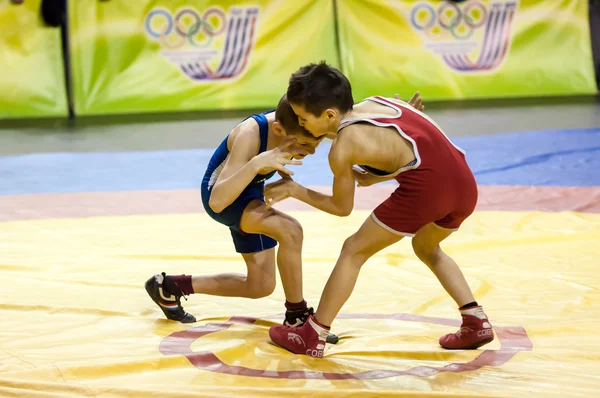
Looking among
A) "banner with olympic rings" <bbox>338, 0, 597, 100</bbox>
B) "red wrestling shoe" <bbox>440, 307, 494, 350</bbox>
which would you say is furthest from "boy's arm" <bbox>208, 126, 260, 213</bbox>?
"banner with olympic rings" <bbox>338, 0, 597, 100</bbox>

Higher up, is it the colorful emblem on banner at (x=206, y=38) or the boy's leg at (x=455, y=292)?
the boy's leg at (x=455, y=292)

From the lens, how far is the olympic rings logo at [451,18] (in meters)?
10.6

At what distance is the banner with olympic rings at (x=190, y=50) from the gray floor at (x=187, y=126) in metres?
0.26

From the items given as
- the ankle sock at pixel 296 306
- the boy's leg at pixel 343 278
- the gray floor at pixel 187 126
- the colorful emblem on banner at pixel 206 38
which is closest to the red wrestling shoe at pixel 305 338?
the boy's leg at pixel 343 278

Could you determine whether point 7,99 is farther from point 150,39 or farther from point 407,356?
point 407,356

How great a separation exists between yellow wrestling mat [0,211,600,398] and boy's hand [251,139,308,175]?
70cm

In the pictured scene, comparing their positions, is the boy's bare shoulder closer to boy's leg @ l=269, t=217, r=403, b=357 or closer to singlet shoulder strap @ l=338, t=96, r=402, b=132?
singlet shoulder strap @ l=338, t=96, r=402, b=132

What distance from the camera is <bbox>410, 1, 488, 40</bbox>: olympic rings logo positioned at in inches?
418

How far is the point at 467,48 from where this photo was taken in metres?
10.7

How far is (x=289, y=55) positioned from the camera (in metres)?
10.4

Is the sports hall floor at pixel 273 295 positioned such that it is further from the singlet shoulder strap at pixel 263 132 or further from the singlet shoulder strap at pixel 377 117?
the singlet shoulder strap at pixel 377 117

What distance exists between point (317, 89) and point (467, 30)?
27.3 feet

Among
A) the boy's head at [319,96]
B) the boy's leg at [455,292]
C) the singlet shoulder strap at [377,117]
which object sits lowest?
the boy's leg at [455,292]

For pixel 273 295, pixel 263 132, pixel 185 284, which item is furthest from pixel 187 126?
pixel 263 132
